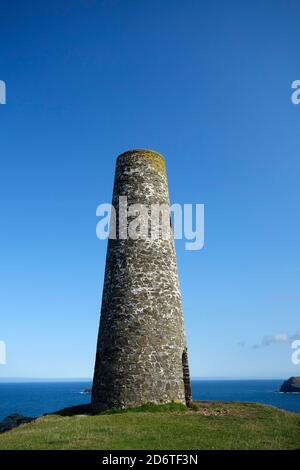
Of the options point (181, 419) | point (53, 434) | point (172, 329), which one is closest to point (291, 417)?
point (181, 419)

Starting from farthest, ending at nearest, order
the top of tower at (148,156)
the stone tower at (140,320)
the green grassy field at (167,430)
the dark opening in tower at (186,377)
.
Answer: the top of tower at (148,156)
the dark opening in tower at (186,377)
the stone tower at (140,320)
the green grassy field at (167,430)

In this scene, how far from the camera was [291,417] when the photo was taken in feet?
65.6

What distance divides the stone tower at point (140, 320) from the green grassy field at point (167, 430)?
113cm

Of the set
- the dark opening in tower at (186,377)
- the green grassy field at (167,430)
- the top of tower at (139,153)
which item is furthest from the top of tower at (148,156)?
the green grassy field at (167,430)

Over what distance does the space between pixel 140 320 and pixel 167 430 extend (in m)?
6.56

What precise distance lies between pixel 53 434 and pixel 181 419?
17.3 ft

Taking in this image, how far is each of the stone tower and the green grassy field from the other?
1.13m

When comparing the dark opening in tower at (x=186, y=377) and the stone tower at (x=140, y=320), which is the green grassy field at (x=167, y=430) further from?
the stone tower at (x=140, y=320)

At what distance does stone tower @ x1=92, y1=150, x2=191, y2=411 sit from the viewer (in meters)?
21.7

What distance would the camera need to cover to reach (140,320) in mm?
22391

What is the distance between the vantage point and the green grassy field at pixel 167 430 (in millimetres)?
14289

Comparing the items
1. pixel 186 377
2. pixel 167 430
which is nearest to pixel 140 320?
pixel 186 377

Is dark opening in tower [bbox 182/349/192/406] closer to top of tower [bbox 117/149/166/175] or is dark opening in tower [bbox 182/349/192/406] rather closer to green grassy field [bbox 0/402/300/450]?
green grassy field [bbox 0/402/300/450]
